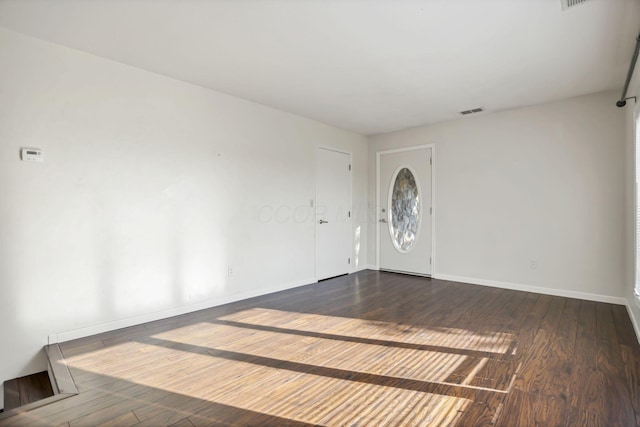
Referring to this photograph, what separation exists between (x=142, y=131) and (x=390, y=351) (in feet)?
10.5

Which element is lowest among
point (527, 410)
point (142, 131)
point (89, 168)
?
point (527, 410)

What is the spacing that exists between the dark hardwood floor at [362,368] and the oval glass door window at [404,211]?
2.00 metres

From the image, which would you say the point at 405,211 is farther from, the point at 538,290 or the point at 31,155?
the point at 31,155

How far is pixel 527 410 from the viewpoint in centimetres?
190

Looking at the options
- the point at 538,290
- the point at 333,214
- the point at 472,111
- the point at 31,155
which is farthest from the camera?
the point at 333,214

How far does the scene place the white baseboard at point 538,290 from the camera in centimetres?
400

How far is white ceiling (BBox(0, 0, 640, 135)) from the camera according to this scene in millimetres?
2342

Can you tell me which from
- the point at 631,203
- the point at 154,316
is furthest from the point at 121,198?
the point at 631,203

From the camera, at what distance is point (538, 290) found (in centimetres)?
449

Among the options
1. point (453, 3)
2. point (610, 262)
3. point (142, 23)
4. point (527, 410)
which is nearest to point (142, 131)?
point (142, 23)

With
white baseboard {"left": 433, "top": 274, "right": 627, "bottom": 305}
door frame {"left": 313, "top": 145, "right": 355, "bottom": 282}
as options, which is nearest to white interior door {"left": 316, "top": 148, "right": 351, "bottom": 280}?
door frame {"left": 313, "top": 145, "right": 355, "bottom": 282}

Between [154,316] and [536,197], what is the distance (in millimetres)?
5043

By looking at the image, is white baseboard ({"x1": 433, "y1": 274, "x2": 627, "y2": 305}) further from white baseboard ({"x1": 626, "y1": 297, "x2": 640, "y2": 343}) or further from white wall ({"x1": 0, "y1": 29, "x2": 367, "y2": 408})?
white wall ({"x1": 0, "y1": 29, "x2": 367, "y2": 408})

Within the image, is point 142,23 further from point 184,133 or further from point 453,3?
point 453,3
